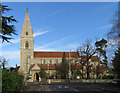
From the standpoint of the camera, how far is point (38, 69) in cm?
8288

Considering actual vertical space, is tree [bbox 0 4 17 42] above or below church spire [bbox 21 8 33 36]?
below

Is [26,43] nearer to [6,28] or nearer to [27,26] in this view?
[27,26]

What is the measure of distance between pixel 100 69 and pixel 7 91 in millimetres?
54080

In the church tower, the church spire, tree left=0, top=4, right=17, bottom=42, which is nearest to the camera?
tree left=0, top=4, right=17, bottom=42

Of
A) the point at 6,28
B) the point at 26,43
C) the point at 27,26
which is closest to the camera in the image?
the point at 6,28

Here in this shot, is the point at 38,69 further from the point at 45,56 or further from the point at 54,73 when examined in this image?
the point at 45,56

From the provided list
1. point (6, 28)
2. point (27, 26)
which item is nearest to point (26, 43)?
point (27, 26)

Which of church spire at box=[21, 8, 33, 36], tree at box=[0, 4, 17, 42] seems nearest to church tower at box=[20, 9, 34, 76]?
church spire at box=[21, 8, 33, 36]

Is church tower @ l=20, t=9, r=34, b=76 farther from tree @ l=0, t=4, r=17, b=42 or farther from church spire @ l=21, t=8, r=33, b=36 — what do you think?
tree @ l=0, t=4, r=17, b=42

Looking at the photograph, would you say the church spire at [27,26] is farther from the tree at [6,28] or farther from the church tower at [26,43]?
the tree at [6,28]

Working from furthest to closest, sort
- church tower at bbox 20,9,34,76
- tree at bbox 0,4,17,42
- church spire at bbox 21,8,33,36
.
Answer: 1. church spire at bbox 21,8,33,36
2. church tower at bbox 20,9,34,76
3. tree at bbox 0,4,17,42

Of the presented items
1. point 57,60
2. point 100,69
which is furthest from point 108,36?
point 57,60

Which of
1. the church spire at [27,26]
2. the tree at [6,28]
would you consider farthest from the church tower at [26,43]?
the tree at [6,28]

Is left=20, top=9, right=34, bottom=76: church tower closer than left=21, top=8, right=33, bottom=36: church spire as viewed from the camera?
Yes
